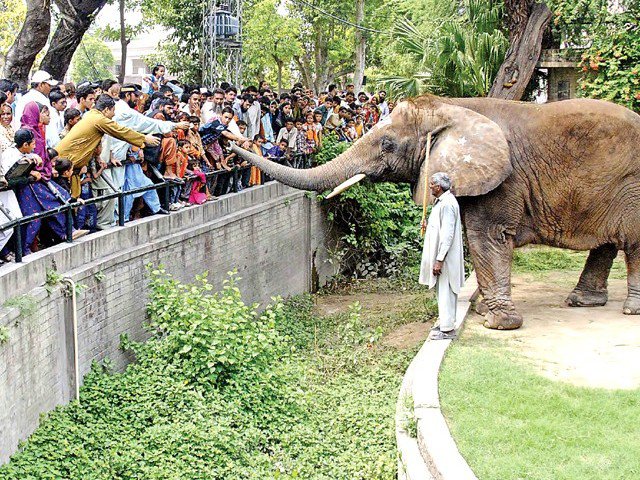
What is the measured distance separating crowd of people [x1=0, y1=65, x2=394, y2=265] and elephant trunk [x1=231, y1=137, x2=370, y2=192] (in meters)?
1.49

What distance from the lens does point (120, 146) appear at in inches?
466

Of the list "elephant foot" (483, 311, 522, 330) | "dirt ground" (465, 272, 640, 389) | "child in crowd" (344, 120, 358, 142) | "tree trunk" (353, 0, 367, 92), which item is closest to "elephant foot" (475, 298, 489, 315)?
"dirt ground" (465, 272, 640, 389)

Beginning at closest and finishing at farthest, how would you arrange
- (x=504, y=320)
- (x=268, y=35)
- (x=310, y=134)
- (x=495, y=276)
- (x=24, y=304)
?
(x=24, y=304), (x=504, y=320), (x=495, y=276), (x=310, y=134), (x=268, y=35)

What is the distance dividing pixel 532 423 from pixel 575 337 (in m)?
2.97

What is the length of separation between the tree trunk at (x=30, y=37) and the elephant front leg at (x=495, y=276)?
32.5 feet

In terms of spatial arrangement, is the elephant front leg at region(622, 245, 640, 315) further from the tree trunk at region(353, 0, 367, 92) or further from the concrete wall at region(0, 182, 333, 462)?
the tree trunk at region(353, 0, 367, 92)

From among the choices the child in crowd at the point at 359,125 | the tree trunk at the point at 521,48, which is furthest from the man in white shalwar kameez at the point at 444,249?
the tree trunk at the point at 521,48

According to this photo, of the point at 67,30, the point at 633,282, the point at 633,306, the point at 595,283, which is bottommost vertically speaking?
the point at 633,306

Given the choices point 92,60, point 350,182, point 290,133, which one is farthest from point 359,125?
point 92,60

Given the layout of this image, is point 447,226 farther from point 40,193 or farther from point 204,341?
point 40,193

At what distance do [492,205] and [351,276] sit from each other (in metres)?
8.60

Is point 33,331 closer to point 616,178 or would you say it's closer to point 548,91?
point 616,178

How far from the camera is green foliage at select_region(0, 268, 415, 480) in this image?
8953 millimetres

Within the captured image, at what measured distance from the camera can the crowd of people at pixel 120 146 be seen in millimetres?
9828
